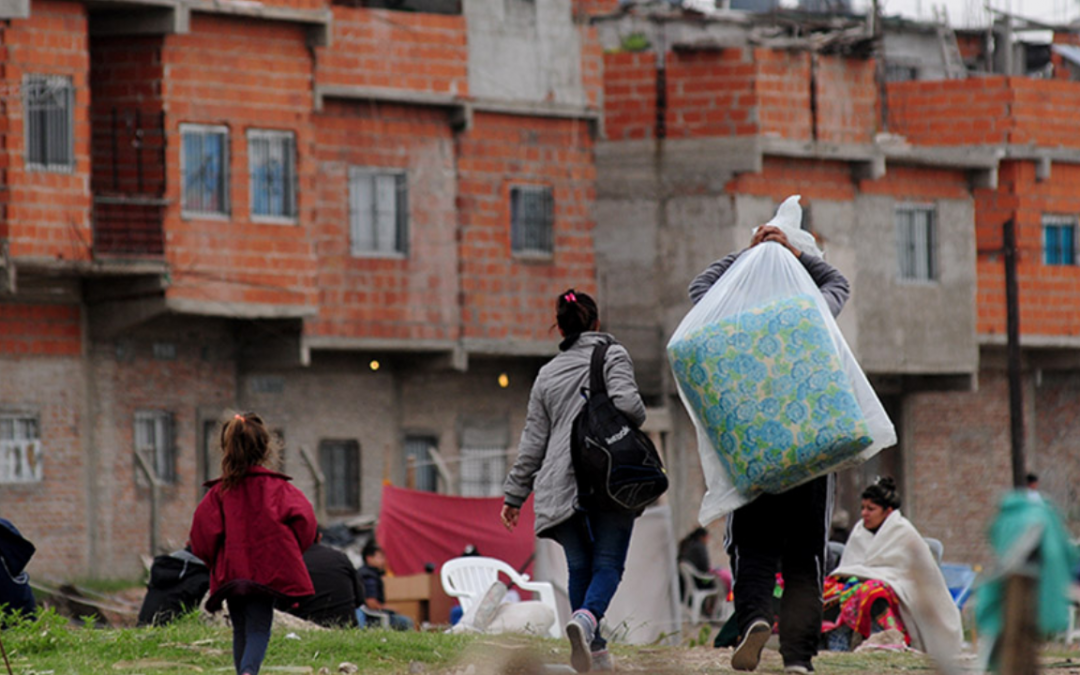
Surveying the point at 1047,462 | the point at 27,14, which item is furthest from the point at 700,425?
the point at 1047,462

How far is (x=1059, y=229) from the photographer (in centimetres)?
3800

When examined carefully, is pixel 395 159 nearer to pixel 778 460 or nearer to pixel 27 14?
pixel 27 14

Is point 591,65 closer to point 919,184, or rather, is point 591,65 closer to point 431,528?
point 919,184

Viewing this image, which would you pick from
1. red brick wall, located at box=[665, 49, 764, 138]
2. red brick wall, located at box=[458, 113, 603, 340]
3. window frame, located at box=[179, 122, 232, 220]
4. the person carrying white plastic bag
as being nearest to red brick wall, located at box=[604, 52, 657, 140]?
red brick wall, located at box=[665, 49, 764, 138]

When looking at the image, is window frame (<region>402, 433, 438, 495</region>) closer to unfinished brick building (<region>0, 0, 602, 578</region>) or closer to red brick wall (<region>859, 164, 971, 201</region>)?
unfinished brick building (<region>0, 0, 602, 578</region>)

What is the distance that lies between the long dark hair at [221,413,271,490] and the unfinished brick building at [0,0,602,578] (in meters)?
17.1

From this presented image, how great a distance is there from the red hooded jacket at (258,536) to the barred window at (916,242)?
88.8 ft

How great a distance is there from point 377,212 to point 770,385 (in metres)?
21.1

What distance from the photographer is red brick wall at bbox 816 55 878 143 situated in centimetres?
3353

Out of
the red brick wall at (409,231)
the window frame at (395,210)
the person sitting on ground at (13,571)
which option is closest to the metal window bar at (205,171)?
the red brick wall at (409,231)

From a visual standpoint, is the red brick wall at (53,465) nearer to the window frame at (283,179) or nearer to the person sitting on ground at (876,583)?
Result: the window frame at (283,179)

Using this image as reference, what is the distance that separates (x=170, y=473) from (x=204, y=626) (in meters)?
16.7

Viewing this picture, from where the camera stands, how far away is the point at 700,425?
9844mm

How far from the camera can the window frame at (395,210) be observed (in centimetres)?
3005
